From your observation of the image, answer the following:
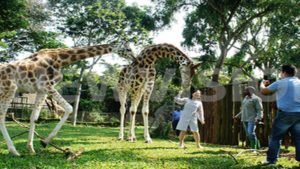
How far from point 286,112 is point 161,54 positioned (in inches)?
266

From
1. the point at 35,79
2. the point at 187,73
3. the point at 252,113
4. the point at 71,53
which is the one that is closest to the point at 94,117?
the point at 187,73

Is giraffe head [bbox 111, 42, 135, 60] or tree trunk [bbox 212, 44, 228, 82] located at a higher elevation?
tree trunk [bbox 212, 44, 228, 82]

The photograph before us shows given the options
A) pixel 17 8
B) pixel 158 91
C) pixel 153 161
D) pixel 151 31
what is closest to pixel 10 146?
pixel 153 161

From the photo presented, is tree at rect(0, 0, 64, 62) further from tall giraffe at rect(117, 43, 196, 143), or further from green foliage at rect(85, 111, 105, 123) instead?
tall giraffe at rect(117, 43, 196, 143)

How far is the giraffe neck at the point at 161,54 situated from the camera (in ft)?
43.5

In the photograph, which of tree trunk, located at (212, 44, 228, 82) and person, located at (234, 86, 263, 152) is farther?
tree trunk, located at (212, 44, 228, 82)

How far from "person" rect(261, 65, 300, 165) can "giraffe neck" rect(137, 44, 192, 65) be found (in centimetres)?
540

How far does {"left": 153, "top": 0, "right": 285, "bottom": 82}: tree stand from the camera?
2273 centimetres

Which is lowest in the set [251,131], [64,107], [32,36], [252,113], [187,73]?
[251,131]

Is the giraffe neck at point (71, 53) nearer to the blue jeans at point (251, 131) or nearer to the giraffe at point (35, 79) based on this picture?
the giraffe at point (35, 79)

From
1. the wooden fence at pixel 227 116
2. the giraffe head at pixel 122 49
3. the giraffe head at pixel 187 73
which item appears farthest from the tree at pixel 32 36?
the giraffe head at pixel 187 73

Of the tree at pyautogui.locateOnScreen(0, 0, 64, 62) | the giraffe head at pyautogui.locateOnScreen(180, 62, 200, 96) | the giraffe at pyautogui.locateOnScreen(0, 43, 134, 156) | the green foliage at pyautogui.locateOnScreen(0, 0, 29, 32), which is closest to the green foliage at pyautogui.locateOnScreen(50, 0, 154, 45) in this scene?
the tree at pyautogui.locateOnScreen(0, 0, 64, 62)

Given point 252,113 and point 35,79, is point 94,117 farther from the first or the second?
point 35,79

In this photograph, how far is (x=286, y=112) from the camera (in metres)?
7.66
